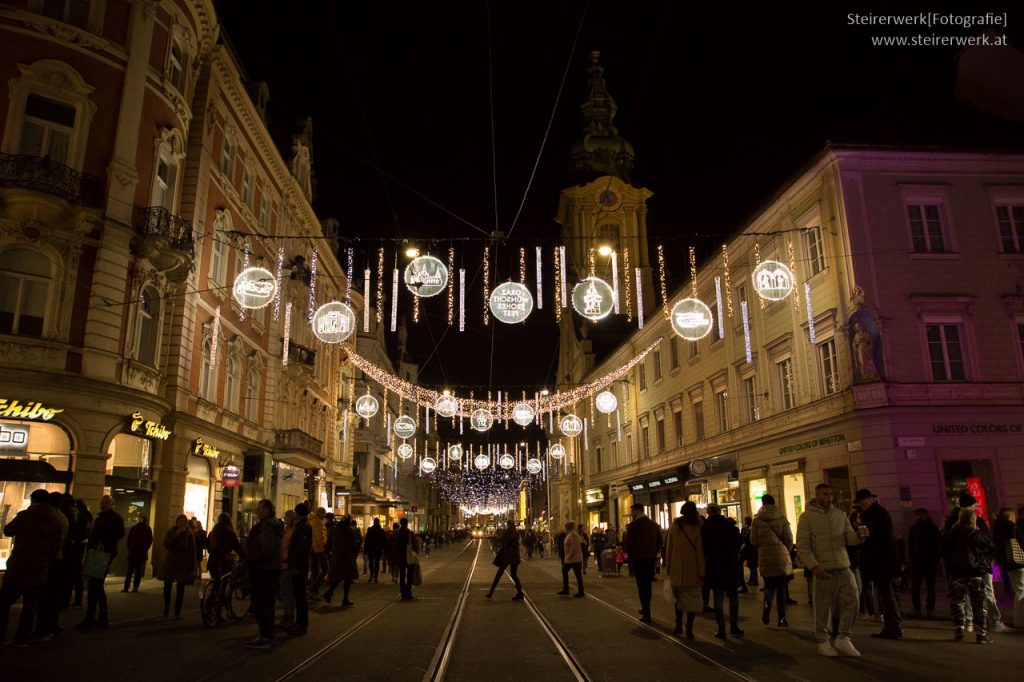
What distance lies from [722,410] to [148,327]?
20817mm

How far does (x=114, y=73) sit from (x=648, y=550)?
669 inches

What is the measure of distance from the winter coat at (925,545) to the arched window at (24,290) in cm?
1847

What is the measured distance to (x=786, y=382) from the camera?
78.2 feet

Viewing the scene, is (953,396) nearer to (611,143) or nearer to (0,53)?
(0,53)

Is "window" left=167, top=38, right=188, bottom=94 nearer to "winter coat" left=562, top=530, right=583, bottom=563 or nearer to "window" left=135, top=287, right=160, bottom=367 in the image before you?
"window" left=135, top=287, right=160, bottom=367

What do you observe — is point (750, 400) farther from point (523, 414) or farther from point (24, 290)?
point (24, 290)

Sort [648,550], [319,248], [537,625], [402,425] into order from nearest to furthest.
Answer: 1. [537,625]
2. [648,550]
3. [402,425]
4. [319,248]

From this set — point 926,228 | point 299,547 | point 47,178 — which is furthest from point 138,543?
point 926,228

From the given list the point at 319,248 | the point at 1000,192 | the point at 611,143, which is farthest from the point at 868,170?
the point at 611,143

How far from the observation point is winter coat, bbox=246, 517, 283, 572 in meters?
9.26

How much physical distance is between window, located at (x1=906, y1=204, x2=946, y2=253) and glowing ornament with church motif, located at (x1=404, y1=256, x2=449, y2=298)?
13.6m

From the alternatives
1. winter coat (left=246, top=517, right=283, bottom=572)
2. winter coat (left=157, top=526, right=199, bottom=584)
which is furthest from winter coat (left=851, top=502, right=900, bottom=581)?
winter coat (left=157, top=526, right=199, bottom=584)

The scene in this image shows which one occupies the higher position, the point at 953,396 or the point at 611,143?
the point at 611,143

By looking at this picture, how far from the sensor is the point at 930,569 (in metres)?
12.6
